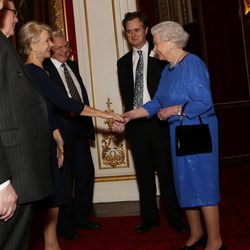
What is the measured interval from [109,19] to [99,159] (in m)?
1.58

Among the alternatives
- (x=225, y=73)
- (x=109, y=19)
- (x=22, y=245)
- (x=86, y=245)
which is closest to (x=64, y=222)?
(x=86, y=245)

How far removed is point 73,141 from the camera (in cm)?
420

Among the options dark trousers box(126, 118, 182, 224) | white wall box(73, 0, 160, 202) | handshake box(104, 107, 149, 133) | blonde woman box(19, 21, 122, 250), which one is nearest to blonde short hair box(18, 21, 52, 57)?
blonde woman box(19, 21, 122, 250)

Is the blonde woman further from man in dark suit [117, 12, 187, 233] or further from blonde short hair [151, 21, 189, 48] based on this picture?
man in dark suit [117, 12, 187, 233]

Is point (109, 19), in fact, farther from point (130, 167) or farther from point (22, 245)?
point (22, 245)

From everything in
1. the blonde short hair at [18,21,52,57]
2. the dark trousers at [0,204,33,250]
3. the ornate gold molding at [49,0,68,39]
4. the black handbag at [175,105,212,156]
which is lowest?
the dark trousers at [0,204,33,250]

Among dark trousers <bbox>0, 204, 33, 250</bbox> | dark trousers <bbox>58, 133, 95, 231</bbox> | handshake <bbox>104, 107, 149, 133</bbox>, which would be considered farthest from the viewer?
dark trousers <bbox>58, 133, 95, 231</bbox>

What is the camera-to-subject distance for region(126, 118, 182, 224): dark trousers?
4.05 m

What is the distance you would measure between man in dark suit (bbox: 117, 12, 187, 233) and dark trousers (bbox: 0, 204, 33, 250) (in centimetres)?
206

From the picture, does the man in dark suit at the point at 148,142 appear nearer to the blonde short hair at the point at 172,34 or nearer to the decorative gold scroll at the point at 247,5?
the blonde short hair at the point at 172,34

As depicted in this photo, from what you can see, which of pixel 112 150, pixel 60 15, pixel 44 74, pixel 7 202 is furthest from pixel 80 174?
pixel 7 202

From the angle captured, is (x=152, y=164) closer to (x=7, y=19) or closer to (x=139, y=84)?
(x=139, y=84)

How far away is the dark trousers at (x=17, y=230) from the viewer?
75.8 inches

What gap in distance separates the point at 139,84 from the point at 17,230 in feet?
7.87
